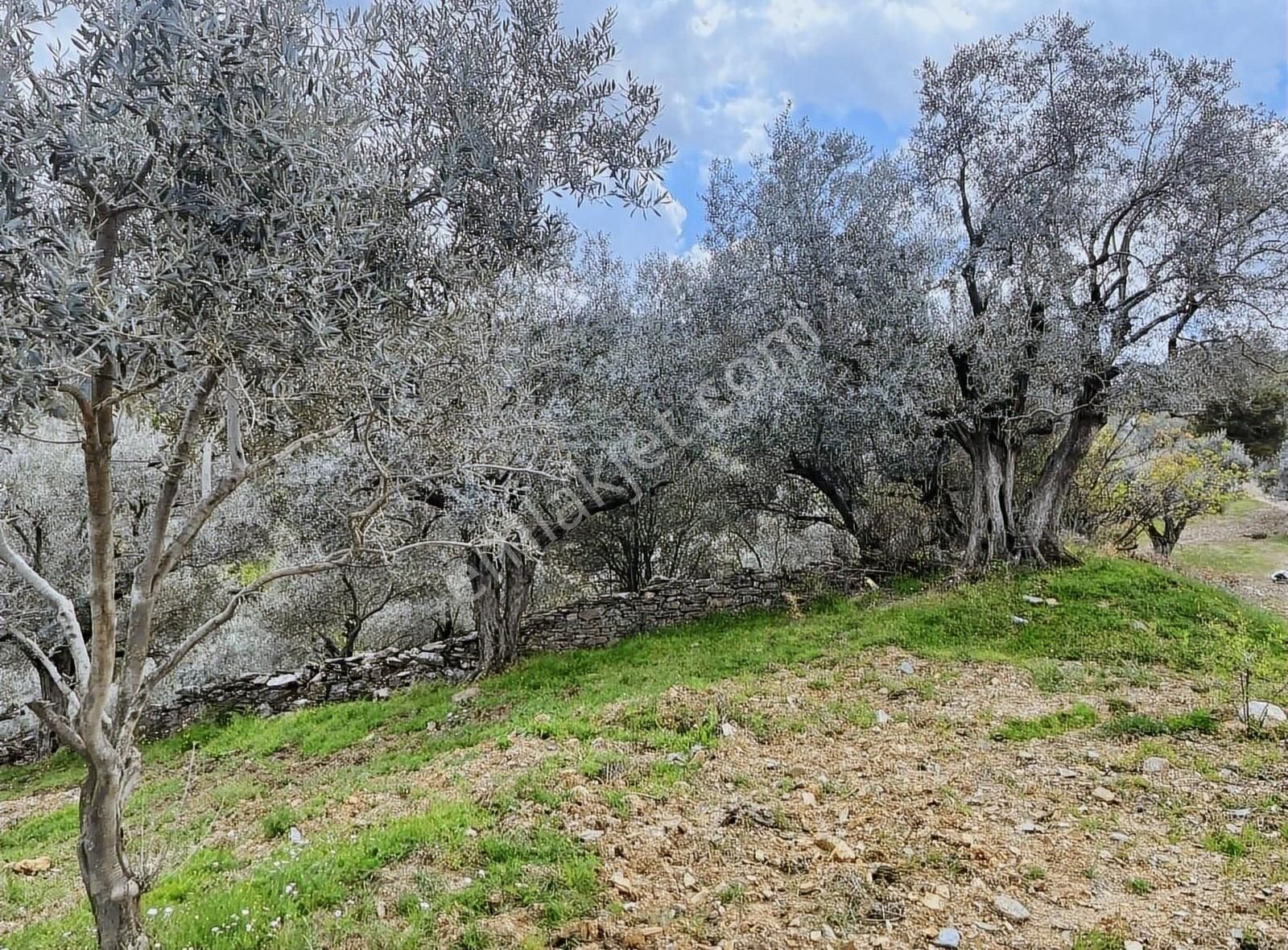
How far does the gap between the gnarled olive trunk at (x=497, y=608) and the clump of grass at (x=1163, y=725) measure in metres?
9.46

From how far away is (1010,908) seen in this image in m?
4.37

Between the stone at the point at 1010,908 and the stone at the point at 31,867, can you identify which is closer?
the stone at the point at 1010,908

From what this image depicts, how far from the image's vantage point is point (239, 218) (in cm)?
345

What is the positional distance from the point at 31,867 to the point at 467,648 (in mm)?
7791

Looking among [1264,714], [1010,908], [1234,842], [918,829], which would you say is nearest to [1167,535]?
[1264,714]

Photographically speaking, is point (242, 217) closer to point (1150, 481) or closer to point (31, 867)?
point (31, 867)

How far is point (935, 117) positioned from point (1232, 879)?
13.1 meters

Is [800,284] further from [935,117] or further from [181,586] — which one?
[181,586]

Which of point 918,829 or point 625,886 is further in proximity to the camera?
point 918,829

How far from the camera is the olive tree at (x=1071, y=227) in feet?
37.5

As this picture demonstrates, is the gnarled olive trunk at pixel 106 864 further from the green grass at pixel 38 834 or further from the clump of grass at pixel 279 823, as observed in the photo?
the green grass at pixel 38 834

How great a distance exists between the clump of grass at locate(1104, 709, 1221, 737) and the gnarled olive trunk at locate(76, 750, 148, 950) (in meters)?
8.58

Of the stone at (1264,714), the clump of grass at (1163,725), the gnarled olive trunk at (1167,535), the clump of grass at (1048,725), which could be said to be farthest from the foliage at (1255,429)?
the clump of grass at (1048,725)

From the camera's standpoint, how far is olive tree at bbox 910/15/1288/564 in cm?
→ 1144
